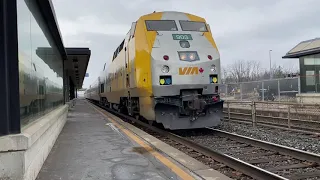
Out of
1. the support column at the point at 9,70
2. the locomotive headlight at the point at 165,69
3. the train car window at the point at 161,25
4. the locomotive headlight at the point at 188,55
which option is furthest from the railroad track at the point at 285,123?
the support column at the point at 9,70

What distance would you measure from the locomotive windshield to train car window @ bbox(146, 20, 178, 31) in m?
0.30

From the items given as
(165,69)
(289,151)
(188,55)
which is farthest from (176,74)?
(289,151)

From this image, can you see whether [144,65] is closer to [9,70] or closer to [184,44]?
[184,44]

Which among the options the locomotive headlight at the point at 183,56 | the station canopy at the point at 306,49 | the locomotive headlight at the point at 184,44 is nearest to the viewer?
the locomotive headlight at the point at 183,56

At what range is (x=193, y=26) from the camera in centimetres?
1078

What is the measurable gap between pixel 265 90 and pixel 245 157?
61.1 feet

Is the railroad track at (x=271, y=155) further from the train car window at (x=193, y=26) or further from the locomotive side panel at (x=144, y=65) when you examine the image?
the train car window at (x=193, y=26)

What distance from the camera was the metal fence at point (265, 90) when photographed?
22703 millimetres

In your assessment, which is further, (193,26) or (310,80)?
(310,80)

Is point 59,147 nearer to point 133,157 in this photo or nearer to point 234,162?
point 133,157

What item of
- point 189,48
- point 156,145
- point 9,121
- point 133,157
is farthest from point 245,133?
point 9,121

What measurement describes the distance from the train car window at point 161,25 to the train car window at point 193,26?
0.28m

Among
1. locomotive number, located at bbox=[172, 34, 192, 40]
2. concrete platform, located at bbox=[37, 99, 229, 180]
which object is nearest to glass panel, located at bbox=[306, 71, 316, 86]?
locomotive number, located at bbox=[172, 34, 192, 40]

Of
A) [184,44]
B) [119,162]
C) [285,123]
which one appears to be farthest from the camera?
[285,123]
